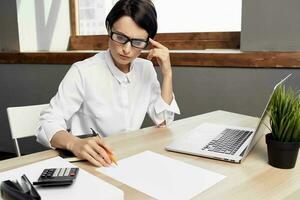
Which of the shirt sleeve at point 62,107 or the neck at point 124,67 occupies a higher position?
the neck at point 124,67

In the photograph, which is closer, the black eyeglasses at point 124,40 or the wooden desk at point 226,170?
the wooden desk at point 226,170

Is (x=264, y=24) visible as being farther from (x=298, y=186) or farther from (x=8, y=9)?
(x=8, y=9)

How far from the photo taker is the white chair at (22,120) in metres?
1.42

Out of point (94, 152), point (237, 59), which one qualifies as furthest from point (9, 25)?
point (94, 152)

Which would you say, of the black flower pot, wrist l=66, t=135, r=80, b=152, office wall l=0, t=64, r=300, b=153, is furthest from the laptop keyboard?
office wall l=0, t=64, r=300, b=153

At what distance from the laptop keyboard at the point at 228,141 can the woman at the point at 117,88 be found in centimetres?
Answer: 31

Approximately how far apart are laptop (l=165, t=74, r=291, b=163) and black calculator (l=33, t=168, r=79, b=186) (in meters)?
0.37

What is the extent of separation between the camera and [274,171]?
2.81 feet

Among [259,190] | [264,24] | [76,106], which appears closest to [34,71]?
[76,106]

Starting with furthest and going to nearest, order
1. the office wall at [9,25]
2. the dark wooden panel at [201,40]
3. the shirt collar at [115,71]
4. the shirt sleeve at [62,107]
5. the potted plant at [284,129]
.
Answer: the office wall at [9,25] < the dark wooden panel at [201,40] < the shirt collar at [115,71] < the shirt sleeve at [62,107] < the potted plant at [284,129]

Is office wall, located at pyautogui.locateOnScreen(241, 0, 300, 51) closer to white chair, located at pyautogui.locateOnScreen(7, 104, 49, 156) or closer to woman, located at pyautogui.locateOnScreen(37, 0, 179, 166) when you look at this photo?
woman, located at pyautogui.locateOnScreen(37, 0, 179, 166)

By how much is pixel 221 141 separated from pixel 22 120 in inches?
36.2

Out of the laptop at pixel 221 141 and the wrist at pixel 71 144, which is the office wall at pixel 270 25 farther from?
the wrist at pixel 71 144

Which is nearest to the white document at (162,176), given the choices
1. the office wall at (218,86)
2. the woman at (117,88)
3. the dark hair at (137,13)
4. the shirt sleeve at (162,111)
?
the woman at (117,88)
